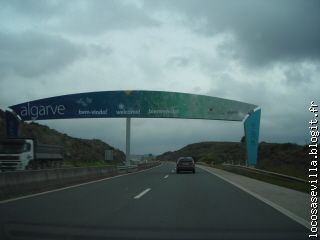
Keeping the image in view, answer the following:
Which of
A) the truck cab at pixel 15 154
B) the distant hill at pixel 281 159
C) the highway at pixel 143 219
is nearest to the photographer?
the highway at pixel 143 219

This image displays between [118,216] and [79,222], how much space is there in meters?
1.38

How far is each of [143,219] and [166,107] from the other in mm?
33238

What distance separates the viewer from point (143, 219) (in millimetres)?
12406

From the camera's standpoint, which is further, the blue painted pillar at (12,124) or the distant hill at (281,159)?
the blue painted pillar at (12,124)

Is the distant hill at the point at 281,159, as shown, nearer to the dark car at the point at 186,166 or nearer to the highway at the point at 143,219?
the dark car at the point at 186,166

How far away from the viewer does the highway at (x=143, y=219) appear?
34.0 ft

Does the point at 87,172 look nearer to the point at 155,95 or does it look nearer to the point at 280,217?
the point at 155,95

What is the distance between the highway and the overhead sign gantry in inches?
1088

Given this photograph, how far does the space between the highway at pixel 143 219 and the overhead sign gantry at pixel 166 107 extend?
27.6m

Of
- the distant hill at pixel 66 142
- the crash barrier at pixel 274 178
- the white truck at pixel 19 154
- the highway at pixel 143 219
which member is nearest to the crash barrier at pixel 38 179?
the highway at pixel 143 219

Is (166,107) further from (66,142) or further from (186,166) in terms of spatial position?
(66,142)

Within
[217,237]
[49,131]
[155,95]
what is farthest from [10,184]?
[49,131]

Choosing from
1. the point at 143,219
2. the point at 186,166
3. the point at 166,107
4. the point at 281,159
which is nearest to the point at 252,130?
the point at 186,166

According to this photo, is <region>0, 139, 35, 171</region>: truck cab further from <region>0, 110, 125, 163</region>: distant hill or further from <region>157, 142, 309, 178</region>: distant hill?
<region>0, 110, 125, 163</region>: distant hill
